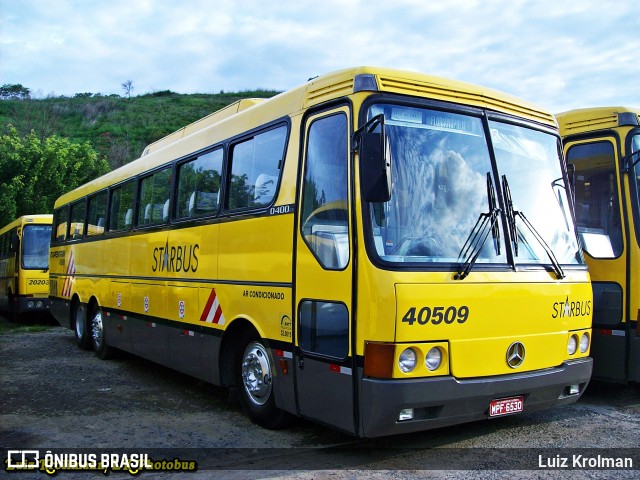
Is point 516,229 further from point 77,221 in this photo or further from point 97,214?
point 77,221

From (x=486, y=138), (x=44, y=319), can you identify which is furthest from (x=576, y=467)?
(x=44, y=319)

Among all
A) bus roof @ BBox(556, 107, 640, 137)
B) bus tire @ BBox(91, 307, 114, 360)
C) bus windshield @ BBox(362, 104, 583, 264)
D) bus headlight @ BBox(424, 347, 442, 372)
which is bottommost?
bus tire @ BBox(91, 307, 114, 360)

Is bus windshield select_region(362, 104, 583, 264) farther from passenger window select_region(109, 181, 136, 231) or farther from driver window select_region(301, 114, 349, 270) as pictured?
passenger window select_region(109, 181, 136, 231)

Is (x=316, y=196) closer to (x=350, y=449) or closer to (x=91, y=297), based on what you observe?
(x=350, y=449)

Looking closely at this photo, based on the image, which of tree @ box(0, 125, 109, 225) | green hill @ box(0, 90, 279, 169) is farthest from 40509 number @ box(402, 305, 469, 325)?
green hill @ box(0, 90, 279, 169)

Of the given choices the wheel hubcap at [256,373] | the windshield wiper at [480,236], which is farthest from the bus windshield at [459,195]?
the wheel hubcap at [256,373]

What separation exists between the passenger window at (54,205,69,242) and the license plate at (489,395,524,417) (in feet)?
36.8

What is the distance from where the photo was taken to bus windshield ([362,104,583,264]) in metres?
5.04

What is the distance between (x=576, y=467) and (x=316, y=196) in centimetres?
305

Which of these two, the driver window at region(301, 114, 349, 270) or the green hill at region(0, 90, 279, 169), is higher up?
the green hill at region(0, 90, 279, 169)

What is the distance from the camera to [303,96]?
235 inches

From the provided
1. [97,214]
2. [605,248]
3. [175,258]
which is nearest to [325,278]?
[175,258]

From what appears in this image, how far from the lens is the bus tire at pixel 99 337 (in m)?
11.1

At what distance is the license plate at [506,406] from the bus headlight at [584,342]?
0.96m
